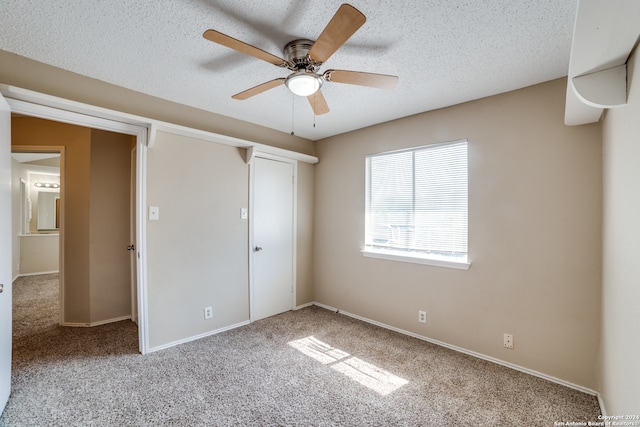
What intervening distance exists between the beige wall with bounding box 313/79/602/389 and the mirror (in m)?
7.72

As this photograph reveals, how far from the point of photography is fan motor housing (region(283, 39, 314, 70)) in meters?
1.77

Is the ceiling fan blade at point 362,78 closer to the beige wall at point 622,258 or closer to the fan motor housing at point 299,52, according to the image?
the fan motor housing at point 299,52

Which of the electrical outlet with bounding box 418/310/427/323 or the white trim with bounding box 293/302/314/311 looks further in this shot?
the white trim with bounding box 293/302/314/311

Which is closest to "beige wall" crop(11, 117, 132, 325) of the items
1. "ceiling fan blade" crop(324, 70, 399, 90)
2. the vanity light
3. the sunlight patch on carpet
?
the sunlight patch on carpet

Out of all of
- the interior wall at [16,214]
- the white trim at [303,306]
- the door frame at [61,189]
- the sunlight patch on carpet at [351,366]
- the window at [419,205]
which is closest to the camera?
the sunlight patch on carpet at [351,366]

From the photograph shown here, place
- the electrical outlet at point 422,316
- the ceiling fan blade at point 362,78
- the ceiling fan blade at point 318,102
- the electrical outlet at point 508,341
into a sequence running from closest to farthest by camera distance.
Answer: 1. the ceiling fan blade at point 362,78
2. the ceiling fan blade at point 318,102
3. the electrical outlet at point 508,341
4. the electrical outlet at point 422,316

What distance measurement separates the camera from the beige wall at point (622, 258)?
1238 millimetres

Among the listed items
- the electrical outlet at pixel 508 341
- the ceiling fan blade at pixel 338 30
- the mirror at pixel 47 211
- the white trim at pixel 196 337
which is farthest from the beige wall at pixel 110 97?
the mirror at pixel 47 211

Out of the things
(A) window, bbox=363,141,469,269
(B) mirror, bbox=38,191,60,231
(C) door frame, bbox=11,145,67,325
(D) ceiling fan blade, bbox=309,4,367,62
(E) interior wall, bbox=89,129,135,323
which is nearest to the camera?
(D) ceiling fan blade, bbox=309,4,367,62

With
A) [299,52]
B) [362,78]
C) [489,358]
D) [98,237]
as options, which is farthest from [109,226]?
[489,358]

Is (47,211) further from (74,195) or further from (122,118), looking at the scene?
(122,118)

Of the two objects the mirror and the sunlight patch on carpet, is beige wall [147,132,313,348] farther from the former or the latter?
the mirror

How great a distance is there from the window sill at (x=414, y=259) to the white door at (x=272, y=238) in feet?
3.65

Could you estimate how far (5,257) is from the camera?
1.83 meters
